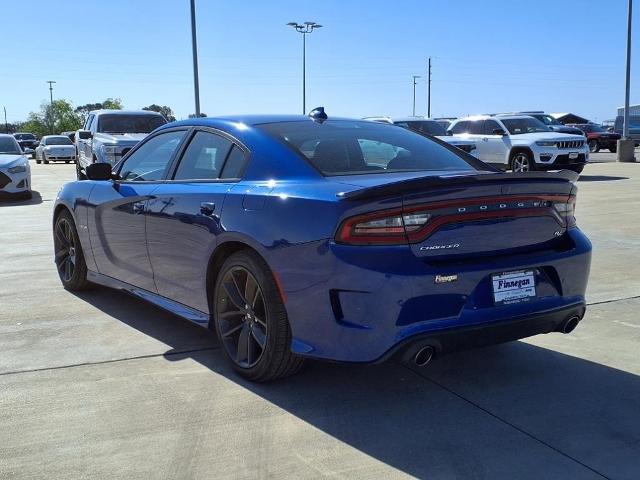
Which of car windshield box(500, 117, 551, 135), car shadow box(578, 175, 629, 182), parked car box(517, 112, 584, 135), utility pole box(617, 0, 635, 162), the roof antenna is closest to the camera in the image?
the roof antenna

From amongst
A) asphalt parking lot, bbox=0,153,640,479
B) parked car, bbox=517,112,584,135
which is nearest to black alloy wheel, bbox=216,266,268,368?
asphalt parking lot, bbox=0,153,640,479

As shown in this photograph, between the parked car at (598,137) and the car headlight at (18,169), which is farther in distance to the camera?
the parked car at (598,137)

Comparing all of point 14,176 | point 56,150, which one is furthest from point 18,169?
point 56,150

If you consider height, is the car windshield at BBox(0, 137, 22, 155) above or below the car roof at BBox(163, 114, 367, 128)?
below

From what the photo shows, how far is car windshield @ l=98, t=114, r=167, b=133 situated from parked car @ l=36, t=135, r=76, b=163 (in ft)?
63.7

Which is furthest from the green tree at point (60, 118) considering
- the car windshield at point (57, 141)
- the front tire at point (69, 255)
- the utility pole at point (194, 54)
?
the front tire at point (69, 255)

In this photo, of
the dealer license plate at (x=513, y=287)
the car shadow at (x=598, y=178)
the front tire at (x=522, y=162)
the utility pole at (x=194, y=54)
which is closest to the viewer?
the dealer license plate at (x=513, y=287)

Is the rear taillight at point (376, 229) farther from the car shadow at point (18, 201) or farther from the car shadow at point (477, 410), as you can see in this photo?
the car shadow at point (18, 201)

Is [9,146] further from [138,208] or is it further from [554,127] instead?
[554,127]

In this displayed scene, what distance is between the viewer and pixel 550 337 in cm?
486

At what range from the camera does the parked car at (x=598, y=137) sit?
114 ft

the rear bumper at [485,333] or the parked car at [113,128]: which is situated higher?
the parked car at [113,128]

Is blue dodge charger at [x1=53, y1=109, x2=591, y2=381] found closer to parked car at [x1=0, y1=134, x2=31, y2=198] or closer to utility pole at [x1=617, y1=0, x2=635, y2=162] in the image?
parked car at [x1=0, y1=134, x2=31, y2=198]

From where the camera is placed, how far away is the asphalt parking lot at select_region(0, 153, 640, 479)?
305 cm
